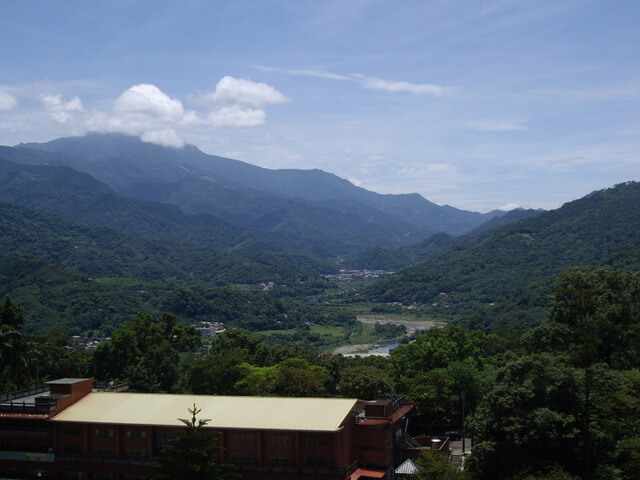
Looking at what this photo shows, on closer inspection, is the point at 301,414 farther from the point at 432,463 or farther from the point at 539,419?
the point at 539,419

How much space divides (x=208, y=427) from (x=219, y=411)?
1400mm

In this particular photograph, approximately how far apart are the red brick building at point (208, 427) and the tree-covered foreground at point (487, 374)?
5.18 m

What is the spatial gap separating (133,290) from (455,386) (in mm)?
112849

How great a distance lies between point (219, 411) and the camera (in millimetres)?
31219

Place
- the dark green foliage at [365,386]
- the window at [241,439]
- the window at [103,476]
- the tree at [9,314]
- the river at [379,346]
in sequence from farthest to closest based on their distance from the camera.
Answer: the river at [379,346] → the tree at [9,314] → the dark green foliage at [365,386] → the window at [103,476] → the window at [241,439]

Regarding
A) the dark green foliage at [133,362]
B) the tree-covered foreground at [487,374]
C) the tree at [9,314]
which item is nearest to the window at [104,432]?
the tree-covered foreground at [487,374]

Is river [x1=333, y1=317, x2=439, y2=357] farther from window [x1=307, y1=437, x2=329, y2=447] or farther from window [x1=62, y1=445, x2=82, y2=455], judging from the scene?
window [x1=307, y1=437, x2=329, y2=447]

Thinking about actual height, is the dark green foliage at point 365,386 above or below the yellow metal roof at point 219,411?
below

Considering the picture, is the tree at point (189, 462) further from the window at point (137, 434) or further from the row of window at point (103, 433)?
the row of window at point (103, 433)

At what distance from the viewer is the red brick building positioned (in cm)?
2952

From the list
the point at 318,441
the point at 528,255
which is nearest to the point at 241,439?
the point at 318,441

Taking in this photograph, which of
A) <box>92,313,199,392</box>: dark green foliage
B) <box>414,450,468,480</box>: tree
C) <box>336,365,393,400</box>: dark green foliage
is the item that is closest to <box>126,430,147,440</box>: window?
<box>414,450,468,480</box>: tree

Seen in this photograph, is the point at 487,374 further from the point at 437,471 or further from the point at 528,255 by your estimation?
the point at 528,255

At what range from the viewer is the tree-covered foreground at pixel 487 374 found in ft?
98.8
